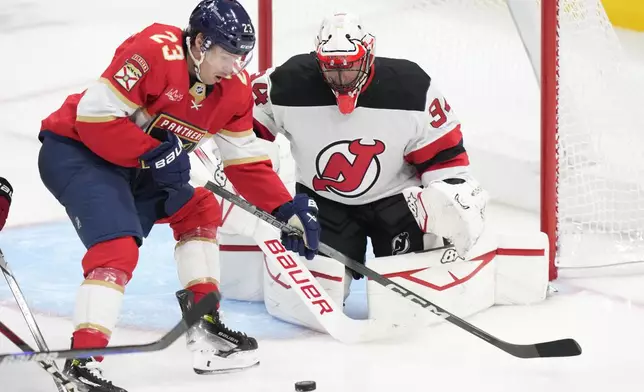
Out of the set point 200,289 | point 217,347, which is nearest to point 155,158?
point 200,289

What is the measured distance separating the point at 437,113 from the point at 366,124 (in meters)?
0.21

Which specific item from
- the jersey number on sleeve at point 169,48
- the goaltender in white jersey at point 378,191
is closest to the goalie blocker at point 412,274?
the goaltender in white jersey at point 378,191

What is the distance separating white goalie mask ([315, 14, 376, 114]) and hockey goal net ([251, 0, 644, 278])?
62cm

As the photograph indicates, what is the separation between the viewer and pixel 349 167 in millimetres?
3010

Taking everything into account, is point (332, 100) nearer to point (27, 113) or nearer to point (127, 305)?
point (127, 305)

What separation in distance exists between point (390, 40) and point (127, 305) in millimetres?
1577

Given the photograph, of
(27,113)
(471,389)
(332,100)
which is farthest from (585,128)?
(27,113)

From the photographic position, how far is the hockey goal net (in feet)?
10.9

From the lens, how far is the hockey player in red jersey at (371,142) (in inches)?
113

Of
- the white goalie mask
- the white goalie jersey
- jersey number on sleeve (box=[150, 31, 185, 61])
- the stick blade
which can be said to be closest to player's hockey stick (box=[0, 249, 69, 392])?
jersey number on sleeve (box=[150, 31, 185, 61])

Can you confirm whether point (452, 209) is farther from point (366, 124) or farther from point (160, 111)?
point (160, 111)

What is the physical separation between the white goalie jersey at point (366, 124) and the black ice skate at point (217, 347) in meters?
0.60

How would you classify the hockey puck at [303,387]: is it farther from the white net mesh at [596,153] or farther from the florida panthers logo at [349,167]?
the white net mesh at [596,153]

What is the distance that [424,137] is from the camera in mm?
2979
